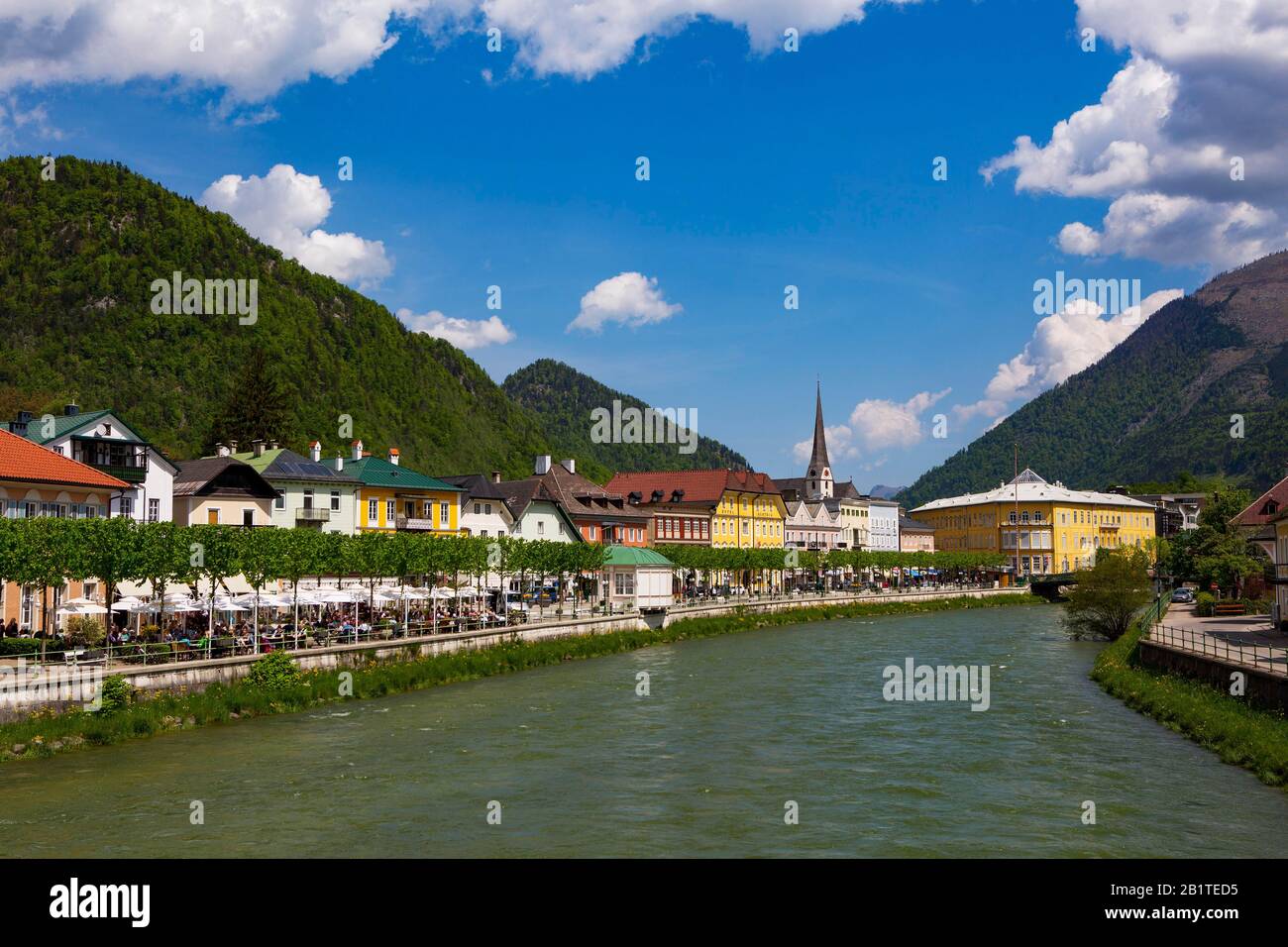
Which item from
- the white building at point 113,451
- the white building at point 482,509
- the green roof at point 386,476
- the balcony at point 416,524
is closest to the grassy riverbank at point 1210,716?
the white building at point 113,451

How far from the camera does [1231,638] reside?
44.2m

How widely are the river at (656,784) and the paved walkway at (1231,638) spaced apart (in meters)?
3.70

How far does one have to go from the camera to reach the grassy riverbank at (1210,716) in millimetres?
24547

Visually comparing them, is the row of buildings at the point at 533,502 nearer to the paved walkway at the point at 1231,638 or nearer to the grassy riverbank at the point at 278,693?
the paved walkway at the point at 1231,638

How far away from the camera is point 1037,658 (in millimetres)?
51875

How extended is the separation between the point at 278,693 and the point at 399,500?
1469 inches

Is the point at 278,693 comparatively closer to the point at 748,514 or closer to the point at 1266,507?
the point at 1266,507

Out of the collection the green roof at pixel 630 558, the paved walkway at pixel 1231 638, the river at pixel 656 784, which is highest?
the green roof at pixel 630 558

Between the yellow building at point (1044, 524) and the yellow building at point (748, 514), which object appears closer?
the yellow building at point (748, 514)

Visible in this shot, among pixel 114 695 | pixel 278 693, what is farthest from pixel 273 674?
pixel 114 695

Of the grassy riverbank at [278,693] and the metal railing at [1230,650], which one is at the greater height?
the metal railing at [1230,650]

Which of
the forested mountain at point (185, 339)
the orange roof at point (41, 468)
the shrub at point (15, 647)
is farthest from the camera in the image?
the forested mountain at point (185, 339)

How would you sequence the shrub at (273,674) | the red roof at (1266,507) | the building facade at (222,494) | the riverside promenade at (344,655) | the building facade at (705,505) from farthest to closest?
the building facade at (705,505), the building facade at (222,494), the red roof at (1266,507), the shrub at (273,674), the riverside promenade at (344,655)
